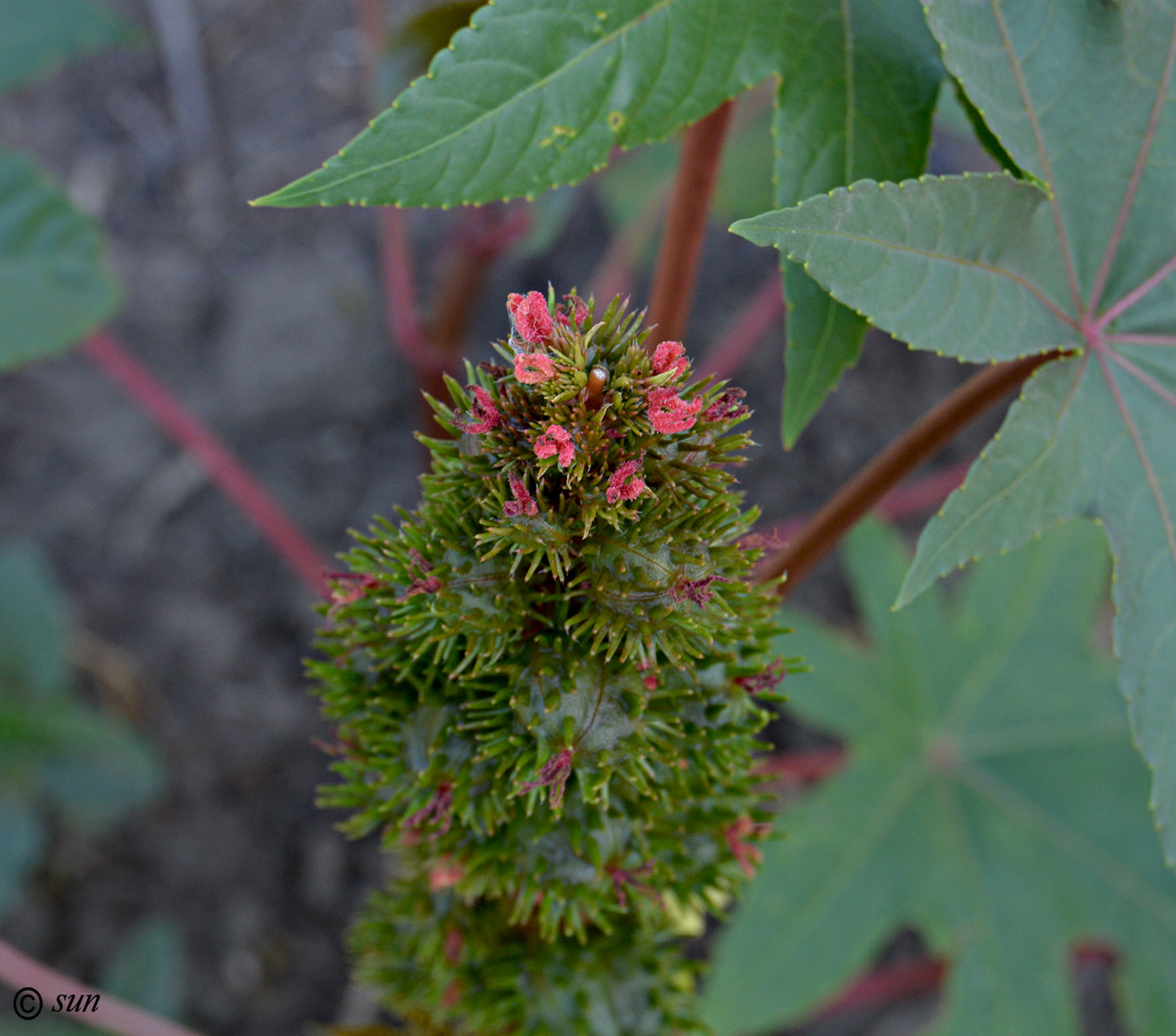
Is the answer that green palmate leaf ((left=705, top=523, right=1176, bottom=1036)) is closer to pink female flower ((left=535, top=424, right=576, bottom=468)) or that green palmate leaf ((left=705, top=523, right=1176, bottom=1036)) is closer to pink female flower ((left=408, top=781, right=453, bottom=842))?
pink female flower ((left=408, top=781, right=453, bottom=842))

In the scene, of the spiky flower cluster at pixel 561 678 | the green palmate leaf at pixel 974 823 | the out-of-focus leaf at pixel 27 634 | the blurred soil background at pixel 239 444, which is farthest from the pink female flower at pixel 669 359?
the out-of-focus leaf at pixel 27 634

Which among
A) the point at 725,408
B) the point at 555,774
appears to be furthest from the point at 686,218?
the point at 555,774

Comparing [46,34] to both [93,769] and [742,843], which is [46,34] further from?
[742,843]

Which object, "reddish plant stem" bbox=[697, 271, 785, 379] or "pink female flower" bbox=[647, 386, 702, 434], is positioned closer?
"pink female flower" bbox=[647, 386, 702, 434]

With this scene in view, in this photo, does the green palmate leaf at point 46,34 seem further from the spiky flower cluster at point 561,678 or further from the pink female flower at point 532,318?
the pink female flower at point 532,318

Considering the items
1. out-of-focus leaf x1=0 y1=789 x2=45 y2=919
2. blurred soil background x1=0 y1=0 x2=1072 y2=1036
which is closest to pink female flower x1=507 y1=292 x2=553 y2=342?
blurred soil background x1=0 y1=0 x2=1072 y2=1036
